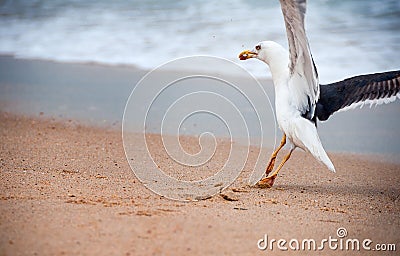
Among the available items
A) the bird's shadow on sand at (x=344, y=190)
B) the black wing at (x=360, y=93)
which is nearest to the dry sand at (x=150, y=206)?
the bird's shadow on sand at (x=344, y=190)

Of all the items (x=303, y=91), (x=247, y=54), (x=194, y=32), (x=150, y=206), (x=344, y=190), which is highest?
(x=247, y=54)

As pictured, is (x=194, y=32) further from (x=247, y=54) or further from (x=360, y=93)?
(x=360, y=93)

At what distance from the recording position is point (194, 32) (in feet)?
26.2

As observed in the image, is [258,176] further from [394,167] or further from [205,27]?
[205,27]

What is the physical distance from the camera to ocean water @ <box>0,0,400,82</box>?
7.00 metres

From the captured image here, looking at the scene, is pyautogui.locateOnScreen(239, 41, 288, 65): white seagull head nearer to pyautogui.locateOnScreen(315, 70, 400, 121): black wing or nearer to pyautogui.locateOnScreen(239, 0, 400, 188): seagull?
pyautogui.locateOnScreen(239, 0, 400, 188): seagull

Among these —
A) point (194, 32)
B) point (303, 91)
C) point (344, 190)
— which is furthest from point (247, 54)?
point (194, 32)

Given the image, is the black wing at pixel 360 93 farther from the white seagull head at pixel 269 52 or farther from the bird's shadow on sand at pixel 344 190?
the bird's shadow on sand at pixel 344 190

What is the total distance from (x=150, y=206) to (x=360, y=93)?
5.75ft

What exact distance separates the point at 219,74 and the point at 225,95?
5.42 ft

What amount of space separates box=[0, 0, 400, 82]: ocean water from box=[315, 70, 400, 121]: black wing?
2091 millimetres

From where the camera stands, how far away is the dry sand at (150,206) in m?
2.80

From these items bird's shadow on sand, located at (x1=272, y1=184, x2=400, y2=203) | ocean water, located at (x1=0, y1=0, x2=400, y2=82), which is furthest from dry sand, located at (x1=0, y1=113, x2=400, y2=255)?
ocean water, located at (x1=0, y1=0, x2=400, y2=82)

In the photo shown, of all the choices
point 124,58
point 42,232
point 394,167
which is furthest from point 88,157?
point 124,58
